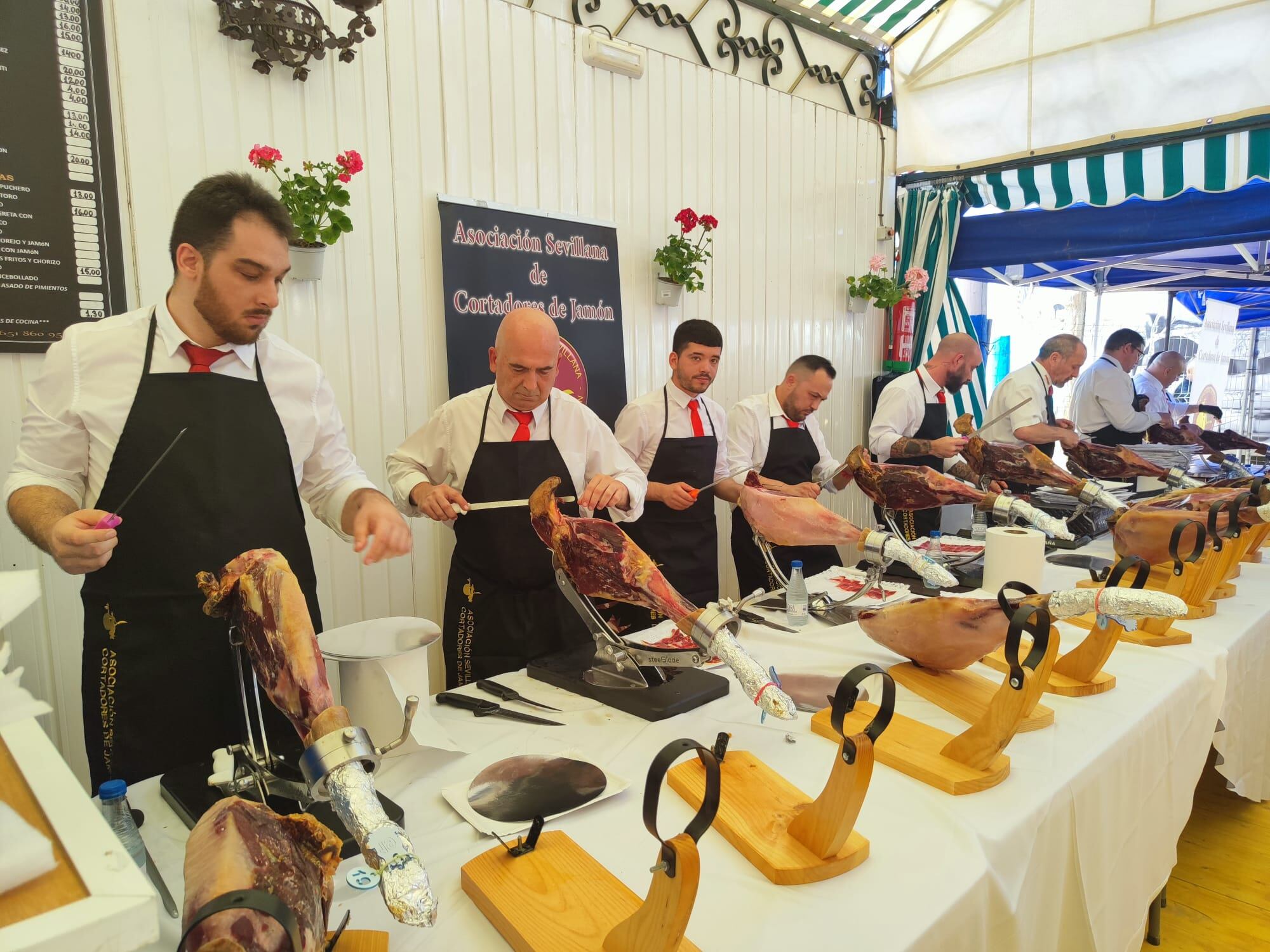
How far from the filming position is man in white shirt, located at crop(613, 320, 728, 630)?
12.1 feet

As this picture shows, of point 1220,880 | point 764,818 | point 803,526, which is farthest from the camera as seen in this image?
point 1220,880

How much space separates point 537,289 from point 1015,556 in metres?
2.56

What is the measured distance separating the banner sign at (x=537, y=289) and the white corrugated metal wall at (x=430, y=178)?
86 millimetres

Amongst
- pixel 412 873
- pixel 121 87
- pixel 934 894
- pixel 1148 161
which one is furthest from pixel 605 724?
pixel 1148 161

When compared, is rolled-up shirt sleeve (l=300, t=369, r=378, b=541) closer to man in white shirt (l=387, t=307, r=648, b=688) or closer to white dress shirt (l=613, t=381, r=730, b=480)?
man in white shirt (l=387, t=307, r=648, b=688)

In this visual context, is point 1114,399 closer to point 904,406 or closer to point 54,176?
point 904,406

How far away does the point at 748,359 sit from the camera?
5266mm

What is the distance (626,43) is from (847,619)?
11.3 ft

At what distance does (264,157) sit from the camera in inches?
112

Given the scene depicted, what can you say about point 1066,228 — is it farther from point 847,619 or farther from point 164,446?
point 164,446

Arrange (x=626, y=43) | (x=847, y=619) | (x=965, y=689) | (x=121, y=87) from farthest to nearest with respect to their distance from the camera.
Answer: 1. (x=626, y=43)
2. (x=121, y=87)
3. (x=847, y=619)
4. (x=965, y=689)

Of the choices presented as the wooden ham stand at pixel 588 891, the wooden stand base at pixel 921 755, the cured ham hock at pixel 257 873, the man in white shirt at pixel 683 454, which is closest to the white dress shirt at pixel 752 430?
the man in white shirt at pixel 683 454

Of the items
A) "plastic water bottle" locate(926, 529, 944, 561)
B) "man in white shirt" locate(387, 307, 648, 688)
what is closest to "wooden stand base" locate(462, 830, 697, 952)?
"man in white shirt" locate(387, 307, 648, 688)

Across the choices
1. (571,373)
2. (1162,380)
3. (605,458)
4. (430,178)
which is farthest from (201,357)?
(1162,380)
